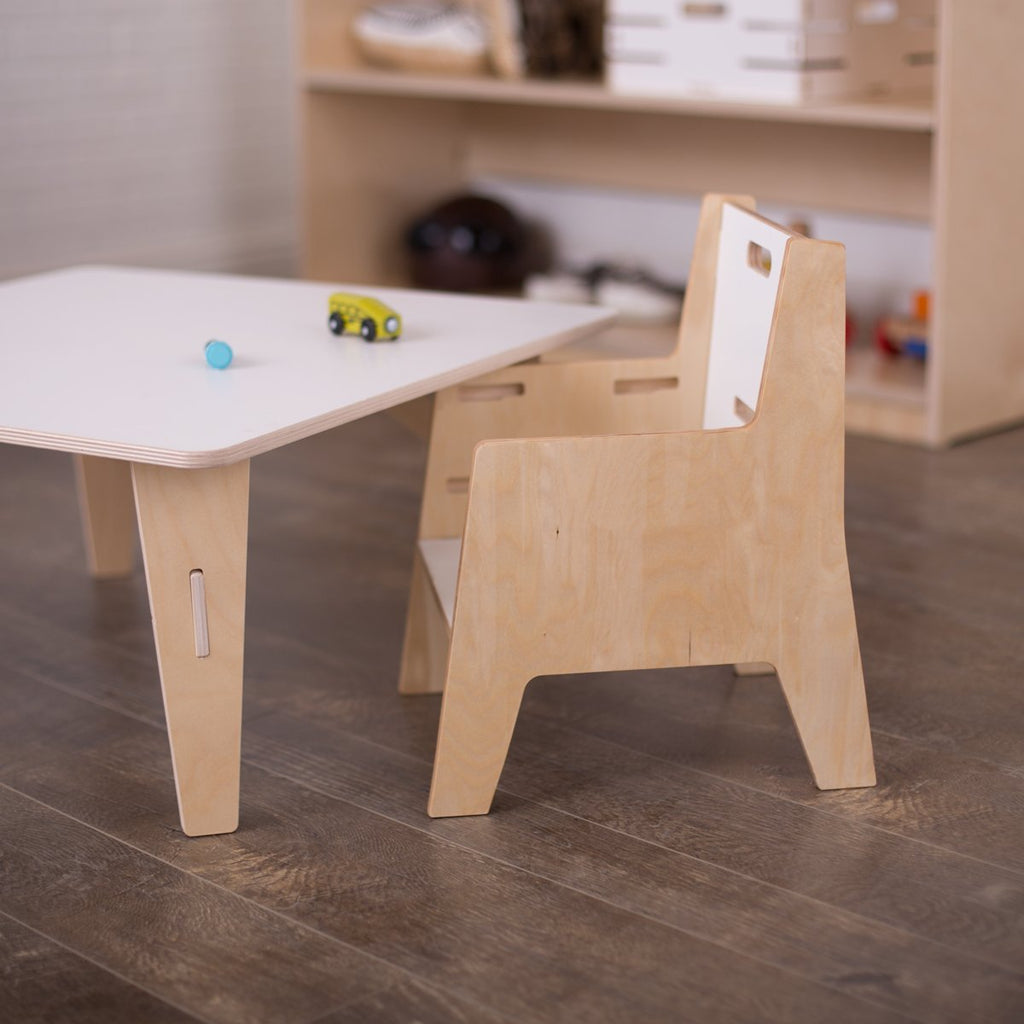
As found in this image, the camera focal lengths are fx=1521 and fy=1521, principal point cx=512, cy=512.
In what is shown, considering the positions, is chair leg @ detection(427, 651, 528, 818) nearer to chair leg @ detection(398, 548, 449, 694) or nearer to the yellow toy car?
chair leg @ detection(398, 548, 449, 694)

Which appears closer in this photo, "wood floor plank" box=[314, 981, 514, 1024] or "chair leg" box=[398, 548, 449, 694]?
"wood floor plank" box=[314, 981, 514, 1024]

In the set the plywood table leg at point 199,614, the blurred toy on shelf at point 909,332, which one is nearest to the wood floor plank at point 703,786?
the plywood table leg at point 199,614

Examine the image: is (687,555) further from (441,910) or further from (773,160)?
(773,160)

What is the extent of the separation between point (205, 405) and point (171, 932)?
469mm

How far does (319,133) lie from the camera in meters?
3.45

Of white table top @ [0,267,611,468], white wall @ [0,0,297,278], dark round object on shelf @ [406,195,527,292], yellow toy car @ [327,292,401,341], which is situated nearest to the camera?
white table top @ [0,267,611,468]

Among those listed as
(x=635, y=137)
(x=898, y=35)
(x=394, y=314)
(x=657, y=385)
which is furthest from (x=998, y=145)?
(x=394, y=314)

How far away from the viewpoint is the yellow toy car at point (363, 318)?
65.0 inches

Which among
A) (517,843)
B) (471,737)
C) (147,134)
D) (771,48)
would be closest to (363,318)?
(471,737)

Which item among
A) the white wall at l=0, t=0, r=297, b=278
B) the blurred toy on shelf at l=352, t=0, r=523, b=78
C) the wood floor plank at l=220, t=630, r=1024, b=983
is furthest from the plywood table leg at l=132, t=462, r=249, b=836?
the white wall at l=0, t=0, r=297, b=278

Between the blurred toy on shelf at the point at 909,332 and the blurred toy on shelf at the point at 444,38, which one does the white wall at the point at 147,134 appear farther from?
the blurred toy on shelf at the point at 909,332

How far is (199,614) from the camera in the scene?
1.38 meters

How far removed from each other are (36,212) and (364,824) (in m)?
2.39

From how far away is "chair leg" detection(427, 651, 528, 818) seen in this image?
144 centimetres
